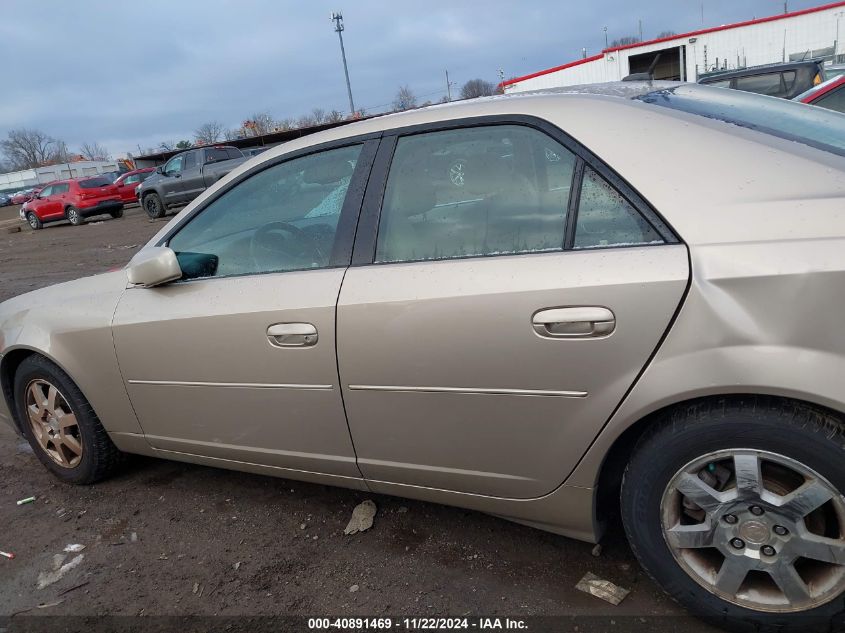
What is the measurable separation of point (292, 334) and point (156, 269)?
712mm

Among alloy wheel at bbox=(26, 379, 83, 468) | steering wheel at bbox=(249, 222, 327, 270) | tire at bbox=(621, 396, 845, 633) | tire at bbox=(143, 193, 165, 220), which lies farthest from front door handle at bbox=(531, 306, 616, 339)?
tire at bbox=(143, 193, 165, 220)

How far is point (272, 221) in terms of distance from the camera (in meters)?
2.73

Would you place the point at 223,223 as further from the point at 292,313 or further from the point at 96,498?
the point at 96,498

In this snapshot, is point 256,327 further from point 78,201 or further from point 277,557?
point 78,201

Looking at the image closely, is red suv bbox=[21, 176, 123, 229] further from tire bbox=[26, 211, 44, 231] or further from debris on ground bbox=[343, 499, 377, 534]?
debris on ground bbox=[343, 499, 377, 534]

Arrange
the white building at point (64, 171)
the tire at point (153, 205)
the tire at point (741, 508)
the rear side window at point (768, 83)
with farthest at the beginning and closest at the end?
the white building at point (64, 171) → the tire at point (153, 205) → the rear side window at point (768, 83) → the tire at point (741, 508)

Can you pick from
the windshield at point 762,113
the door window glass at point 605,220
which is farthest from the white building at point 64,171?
the door window glass at point 605,220

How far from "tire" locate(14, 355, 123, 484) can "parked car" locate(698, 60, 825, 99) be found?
→ 11.8m

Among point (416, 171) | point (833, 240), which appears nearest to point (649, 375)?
point (833, 240)

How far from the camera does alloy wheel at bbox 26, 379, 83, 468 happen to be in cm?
323

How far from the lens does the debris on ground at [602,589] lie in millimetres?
2123

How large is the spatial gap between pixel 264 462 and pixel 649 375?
5.47 ft

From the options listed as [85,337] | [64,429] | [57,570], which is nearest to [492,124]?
[85,337]

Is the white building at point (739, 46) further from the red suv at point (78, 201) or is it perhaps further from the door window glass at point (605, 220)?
the door window glass at point (605, 220)
